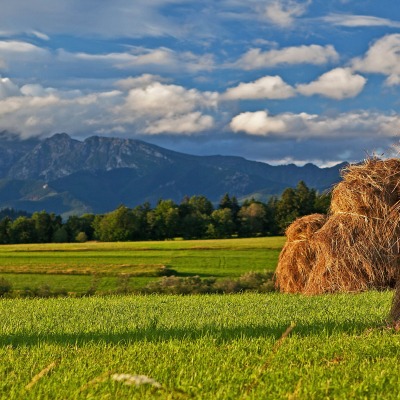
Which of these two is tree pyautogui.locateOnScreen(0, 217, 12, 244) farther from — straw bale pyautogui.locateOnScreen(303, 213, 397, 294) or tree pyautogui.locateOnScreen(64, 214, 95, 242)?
straw bale pyautogui.locateOnScreen(303, 213, 397, 294)

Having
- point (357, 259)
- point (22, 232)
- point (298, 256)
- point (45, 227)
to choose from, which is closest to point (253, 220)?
point (45, 227)

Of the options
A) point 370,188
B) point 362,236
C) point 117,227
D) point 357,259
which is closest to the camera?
point 357,259

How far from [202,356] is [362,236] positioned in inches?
678

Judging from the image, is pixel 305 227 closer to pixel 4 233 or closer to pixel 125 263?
pixel 125 263

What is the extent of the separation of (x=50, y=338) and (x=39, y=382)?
4.20 m

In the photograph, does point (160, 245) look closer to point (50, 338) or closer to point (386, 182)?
point (386, 182)

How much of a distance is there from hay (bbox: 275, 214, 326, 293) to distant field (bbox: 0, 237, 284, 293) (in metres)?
10.9

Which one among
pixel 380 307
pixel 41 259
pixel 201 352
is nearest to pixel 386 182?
pixel 380 307

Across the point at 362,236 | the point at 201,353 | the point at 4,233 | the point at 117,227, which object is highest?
the point at 362,236

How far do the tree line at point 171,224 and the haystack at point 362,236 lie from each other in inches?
2746

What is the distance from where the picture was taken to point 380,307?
15.0 meters

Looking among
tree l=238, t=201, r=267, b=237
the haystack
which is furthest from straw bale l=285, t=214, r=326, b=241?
tree l=238, t=201, r=267, b=237

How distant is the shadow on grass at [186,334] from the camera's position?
403 inches

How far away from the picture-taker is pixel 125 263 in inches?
2211
